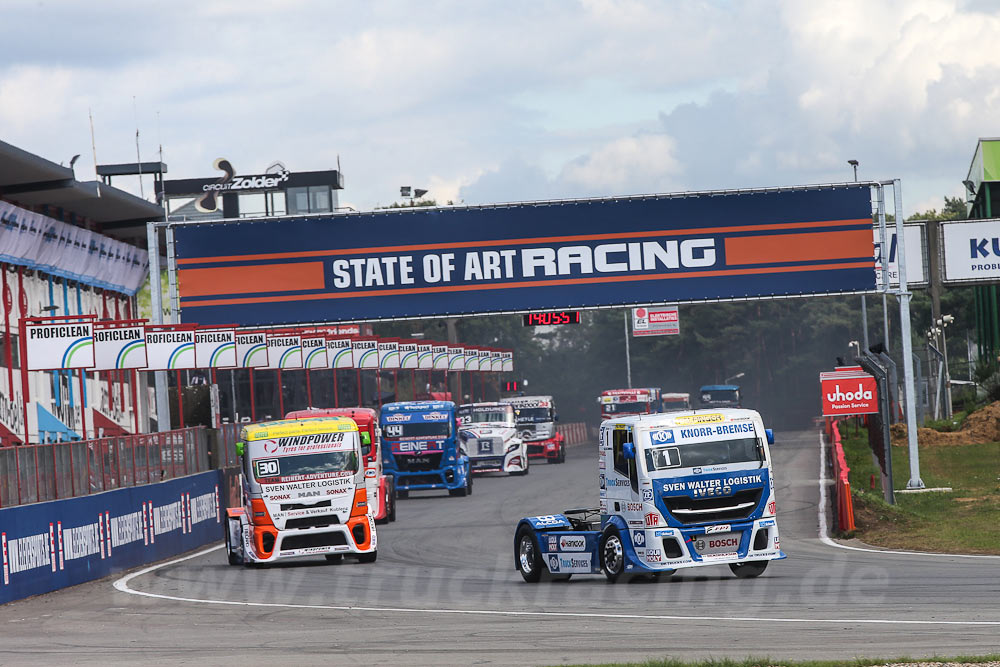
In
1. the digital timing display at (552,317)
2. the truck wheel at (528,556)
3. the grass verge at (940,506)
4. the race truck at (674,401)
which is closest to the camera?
the truck wheel at (528,556)

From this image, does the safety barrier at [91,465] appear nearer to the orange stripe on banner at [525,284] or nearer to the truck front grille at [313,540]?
the truck front grille at [313,540]

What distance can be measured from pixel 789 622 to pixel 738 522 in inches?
178

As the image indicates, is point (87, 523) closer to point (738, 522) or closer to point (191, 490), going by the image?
point (191, 490)

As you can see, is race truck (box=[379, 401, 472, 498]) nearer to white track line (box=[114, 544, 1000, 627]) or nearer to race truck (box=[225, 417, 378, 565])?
race truck (box=[225, 417, 378, 565])

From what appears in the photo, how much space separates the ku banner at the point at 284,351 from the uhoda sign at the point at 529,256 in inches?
365

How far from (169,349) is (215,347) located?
1.40m

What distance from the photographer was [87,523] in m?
24.1

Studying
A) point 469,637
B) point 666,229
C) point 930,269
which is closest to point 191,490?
point 666,229

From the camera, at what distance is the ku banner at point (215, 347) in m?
36.4

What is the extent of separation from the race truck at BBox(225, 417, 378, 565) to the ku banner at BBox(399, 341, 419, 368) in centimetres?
3516

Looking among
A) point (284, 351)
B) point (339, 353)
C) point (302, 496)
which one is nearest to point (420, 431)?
point (284, 351)

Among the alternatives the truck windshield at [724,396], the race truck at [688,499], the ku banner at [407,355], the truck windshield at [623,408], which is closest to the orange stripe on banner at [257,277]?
the race truck at [688,499]

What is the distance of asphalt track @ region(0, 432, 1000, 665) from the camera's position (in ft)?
43.4

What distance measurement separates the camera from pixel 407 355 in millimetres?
62344
